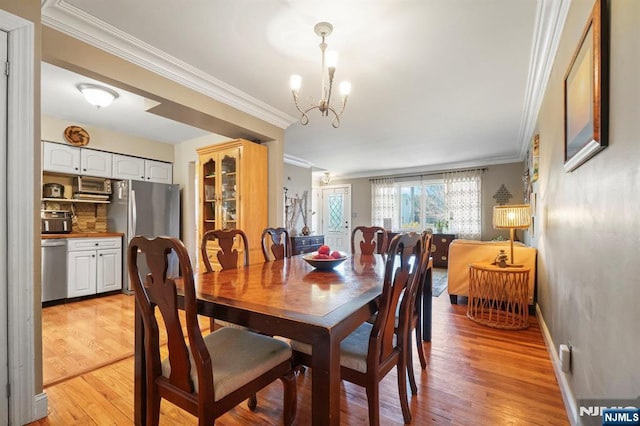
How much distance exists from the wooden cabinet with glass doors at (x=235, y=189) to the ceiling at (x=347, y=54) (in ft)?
1.72

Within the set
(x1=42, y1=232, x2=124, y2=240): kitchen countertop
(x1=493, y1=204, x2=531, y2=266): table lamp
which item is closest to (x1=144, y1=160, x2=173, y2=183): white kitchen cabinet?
(x1=42, y1=232, x2=124, y2=240): kitchen countertop

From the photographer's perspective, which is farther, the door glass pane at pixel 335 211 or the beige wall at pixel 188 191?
the door glass pane at pixel 335 211

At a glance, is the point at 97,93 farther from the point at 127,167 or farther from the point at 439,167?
the point at 439,167

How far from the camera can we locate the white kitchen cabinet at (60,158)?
3.72 meters

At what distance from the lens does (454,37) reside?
2.04 meters

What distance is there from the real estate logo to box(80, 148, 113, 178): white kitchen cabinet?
210 inches

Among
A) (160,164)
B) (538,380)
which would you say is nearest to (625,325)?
(538,380)

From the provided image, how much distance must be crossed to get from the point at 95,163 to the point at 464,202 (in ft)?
22.4

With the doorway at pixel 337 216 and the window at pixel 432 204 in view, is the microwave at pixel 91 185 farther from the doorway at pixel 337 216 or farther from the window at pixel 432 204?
the window at pixel 432 204

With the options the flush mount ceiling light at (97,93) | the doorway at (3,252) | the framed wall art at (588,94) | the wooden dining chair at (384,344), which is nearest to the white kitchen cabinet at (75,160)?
the flush mount ceiling light at (97,93)

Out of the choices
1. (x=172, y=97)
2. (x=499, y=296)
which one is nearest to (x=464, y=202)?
(x=499, y=296)

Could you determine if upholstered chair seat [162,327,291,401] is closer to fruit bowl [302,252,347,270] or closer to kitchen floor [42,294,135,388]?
fruit bowl [302,252,347,270]

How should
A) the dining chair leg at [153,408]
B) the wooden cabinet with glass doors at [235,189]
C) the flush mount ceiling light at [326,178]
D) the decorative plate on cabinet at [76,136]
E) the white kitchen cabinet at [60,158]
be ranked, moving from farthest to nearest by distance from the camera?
the flush mount ceiling light at [326,178]
the decorative plate on cabinet at [76,136]
the white kitchen cabinet at [60,158]
the wooden cabinet with glass doors at [235,189]
the dining chair leg at [153,408]

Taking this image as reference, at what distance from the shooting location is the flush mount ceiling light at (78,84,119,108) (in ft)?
9.23
